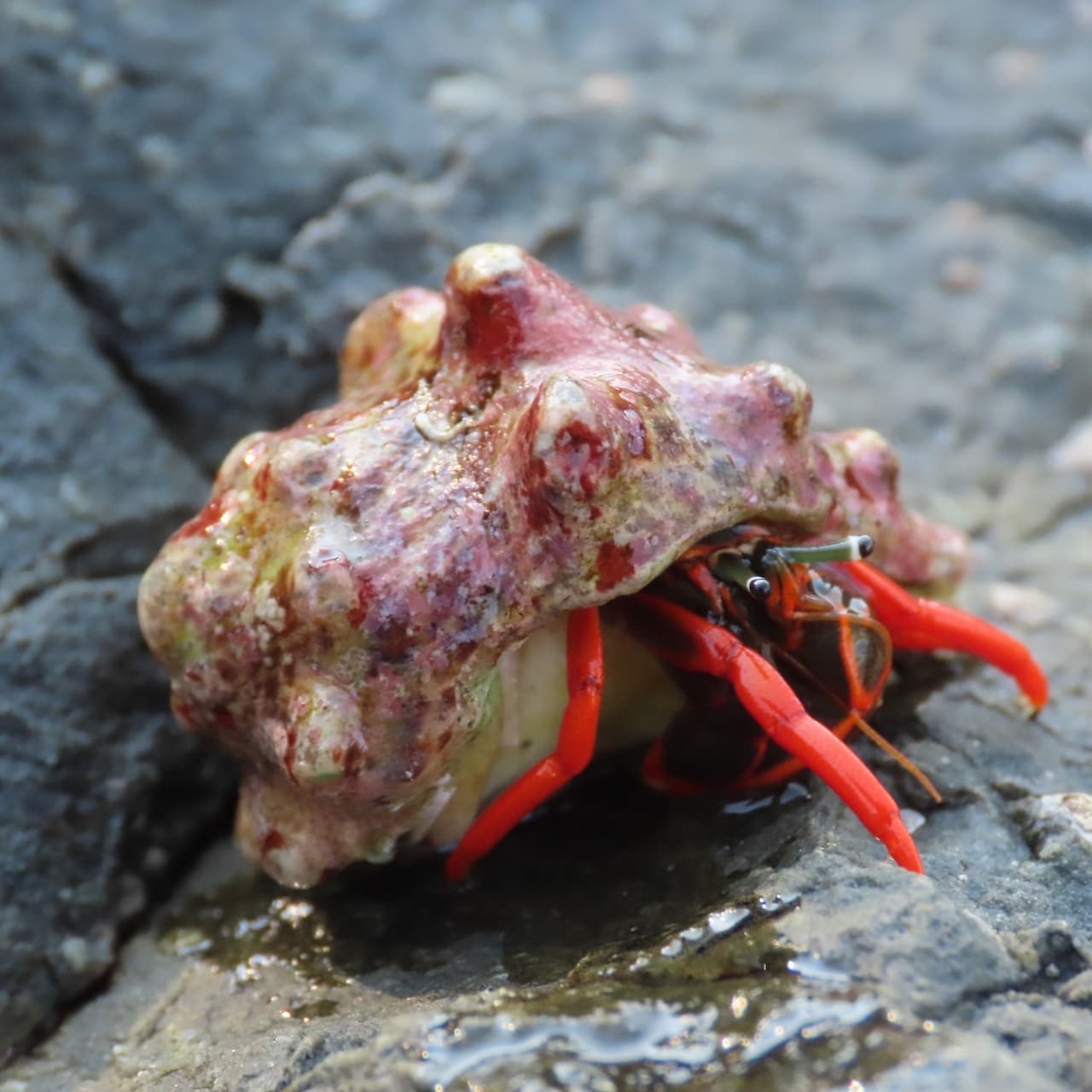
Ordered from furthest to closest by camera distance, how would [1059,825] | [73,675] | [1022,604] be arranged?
[1022,604], [73,675], [1059,825]

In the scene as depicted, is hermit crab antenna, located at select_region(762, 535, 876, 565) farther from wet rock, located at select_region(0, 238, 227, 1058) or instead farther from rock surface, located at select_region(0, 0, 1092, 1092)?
wet rock, located at select_region(0, 238, 227, 1058)

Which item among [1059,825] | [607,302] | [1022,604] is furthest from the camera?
[607,302]

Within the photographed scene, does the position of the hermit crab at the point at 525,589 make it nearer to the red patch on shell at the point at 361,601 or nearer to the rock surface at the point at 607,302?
the red patch on shell at the point at 361,601

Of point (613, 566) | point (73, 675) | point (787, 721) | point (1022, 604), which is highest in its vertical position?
point (613, 566)

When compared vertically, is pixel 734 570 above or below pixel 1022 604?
above

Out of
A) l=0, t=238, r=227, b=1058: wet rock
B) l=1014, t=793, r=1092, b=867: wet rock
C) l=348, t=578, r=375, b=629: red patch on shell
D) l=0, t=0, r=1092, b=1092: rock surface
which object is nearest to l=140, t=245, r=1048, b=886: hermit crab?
l=348, t=578, r=375, b=629: red patch on shell

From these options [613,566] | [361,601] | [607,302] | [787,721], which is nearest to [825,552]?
[787,721]

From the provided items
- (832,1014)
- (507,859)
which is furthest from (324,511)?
(832,1014)

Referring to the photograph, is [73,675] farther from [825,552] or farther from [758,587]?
[825,552]
